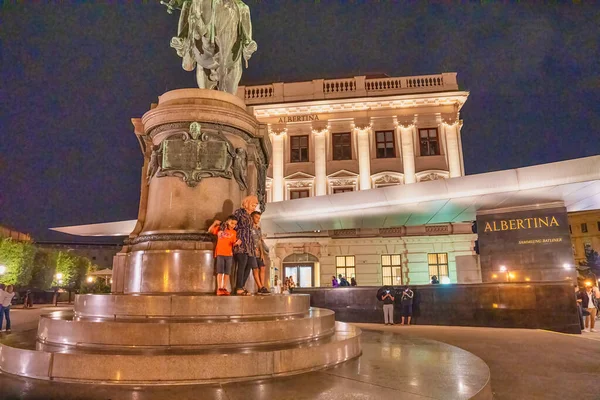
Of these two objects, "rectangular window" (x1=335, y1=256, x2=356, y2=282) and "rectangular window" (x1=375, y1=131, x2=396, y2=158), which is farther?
"rectangular window" (x1=375, y1=131, x2=396, y2=158)

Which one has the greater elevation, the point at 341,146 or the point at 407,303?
the point at 341,146

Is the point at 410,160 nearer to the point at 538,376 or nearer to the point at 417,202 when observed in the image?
the point at 417,202

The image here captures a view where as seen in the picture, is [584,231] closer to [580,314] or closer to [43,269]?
[580,314]

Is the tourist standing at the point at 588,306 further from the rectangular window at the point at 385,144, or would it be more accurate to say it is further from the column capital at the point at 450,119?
the column capital at the point at 450,119

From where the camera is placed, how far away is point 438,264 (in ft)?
94.6

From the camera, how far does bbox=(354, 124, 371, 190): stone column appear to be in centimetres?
3080

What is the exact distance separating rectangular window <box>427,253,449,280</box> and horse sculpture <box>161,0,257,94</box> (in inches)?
922

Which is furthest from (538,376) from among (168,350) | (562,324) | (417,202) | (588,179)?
(417,202)

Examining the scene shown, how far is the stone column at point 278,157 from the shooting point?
103ft

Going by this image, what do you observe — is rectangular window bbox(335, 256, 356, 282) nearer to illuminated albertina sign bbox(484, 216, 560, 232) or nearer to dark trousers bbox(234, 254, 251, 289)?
illuminated albertina sign bbox(484, 216, 560, 232)

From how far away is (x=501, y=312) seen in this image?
1400 centimetres

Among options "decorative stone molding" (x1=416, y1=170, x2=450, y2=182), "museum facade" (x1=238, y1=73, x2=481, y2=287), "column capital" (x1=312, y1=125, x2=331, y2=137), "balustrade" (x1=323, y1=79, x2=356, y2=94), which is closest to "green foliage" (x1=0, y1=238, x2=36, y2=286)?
"museum facade" (x1=238, y1=73, x2=481, y2=287)

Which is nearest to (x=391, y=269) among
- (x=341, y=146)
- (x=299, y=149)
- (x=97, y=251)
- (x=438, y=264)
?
(x=438, y=264)

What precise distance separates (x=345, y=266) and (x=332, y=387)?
25.8 m
